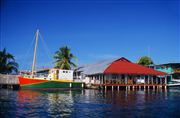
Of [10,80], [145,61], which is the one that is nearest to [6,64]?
[10,80]

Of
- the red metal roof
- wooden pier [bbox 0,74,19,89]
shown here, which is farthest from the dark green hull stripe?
the red metal roof

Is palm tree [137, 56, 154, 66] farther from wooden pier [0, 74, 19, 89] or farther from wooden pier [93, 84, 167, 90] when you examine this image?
wooden pier [0, 74, 19, 89]

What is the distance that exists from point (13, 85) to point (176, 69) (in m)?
40.0

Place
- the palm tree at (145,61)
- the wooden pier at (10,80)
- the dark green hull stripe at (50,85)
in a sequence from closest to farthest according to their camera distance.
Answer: the dark green hull stripe at (50,85) → the wooden pier at (10,80) → the palm tree at (145,61)

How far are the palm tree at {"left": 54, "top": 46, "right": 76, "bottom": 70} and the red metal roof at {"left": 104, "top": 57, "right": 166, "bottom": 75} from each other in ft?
37.0

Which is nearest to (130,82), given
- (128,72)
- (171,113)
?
(128,72)

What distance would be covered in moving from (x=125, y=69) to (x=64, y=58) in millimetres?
15763

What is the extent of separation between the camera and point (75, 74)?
73062 millimetres

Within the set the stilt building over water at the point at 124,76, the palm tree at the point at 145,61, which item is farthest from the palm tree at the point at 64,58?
the palm tree at the point at 145,61

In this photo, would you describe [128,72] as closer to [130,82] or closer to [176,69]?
[130,82]

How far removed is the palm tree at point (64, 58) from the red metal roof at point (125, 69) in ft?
37.0

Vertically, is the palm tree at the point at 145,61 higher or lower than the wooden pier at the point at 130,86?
higher

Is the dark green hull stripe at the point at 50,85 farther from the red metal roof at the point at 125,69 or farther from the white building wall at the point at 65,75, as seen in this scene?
the red metal roof at the point at 125,69

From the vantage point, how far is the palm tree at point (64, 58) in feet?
212
